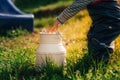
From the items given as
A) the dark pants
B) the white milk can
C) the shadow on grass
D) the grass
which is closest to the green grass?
the shadow on grass

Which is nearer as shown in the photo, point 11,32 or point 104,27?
point 104,27

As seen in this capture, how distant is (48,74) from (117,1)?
1.12 metres

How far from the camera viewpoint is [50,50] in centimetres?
484

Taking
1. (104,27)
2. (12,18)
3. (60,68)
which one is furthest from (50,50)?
(12,18)

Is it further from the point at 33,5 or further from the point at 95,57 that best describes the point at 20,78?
the point at 33,5

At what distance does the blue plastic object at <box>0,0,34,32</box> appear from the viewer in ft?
27.4

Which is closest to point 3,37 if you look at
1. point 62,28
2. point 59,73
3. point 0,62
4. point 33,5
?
point 62,28

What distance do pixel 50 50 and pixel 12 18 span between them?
369 cm

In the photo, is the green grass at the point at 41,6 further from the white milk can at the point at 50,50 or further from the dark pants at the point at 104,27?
the white milk can at the point at 50,50

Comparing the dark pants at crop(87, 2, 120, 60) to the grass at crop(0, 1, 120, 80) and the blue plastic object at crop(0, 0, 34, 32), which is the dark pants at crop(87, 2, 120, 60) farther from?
the blue plastic object at crop(0, 0, 34, 32)

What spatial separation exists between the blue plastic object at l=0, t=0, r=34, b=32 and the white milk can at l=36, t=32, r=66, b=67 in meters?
3.55

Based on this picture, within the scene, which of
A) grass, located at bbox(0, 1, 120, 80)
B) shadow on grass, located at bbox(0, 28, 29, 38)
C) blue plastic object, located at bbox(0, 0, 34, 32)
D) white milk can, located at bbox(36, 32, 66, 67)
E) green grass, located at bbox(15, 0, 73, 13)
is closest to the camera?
grass, located at bbox(0, 1, 120, 80)

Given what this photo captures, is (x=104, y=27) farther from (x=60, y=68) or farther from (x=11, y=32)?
(x=11, y=32)

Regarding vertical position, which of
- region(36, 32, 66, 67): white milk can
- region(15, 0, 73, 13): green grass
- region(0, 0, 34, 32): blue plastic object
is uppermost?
region(15, 0, 73, 13): green grass
